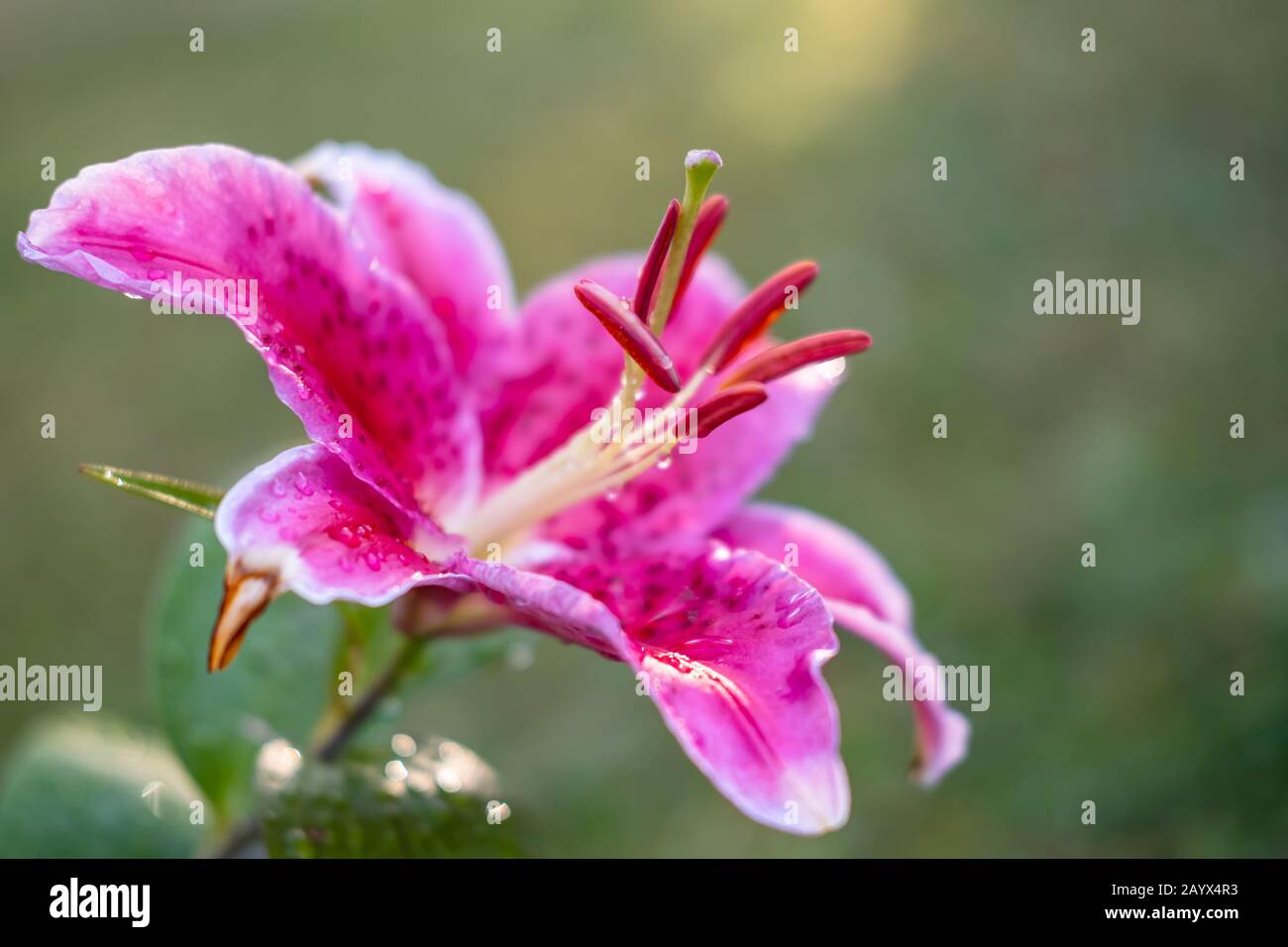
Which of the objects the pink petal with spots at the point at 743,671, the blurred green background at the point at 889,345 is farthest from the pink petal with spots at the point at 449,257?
the blurred green background at the point at 889,345

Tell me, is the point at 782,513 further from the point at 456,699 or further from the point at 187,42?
the point at 187,42

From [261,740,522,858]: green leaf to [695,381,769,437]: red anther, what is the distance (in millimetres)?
389

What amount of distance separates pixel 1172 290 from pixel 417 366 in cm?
224

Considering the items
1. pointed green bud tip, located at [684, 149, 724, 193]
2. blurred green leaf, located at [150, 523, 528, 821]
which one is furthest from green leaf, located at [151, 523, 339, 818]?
pointed green bud tip, located at [684, 149, 724, 193]

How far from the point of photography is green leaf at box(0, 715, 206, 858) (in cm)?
121

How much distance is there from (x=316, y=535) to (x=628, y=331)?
26cm

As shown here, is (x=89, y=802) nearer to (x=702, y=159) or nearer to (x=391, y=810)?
(x=391, y=810)

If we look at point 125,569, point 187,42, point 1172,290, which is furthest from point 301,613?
point 187,42

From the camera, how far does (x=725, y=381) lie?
1016 mm

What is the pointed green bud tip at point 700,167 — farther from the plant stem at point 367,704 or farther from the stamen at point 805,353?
the plant stem at point 367,704

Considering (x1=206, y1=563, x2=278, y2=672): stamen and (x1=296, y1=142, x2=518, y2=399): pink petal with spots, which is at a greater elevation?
(x1=296, y1=142, x2=518, y2=399): pink petal with spots

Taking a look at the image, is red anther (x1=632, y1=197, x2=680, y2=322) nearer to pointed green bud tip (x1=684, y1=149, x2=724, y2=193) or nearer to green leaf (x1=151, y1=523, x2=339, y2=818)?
pointed green bud tip (x1=684, y1=149, x2=724, y2=193)

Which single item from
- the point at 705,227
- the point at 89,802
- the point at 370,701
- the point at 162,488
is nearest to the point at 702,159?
the point at 705,227

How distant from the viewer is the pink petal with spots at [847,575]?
0.94m
